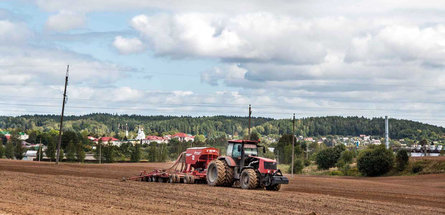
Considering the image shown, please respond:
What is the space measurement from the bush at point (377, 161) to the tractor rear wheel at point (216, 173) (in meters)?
50.5

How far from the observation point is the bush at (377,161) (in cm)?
7994

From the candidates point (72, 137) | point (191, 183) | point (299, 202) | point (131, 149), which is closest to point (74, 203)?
point (299, 202)

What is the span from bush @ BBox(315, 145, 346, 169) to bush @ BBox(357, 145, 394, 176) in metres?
19.8

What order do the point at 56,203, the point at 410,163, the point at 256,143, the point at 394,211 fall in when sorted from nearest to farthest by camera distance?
the point at 56,203 < the point at 394,211 < the point at 256,143 < the point at 410,163

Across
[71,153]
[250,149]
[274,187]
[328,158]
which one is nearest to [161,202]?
[274,187]

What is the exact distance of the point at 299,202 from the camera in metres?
26.0

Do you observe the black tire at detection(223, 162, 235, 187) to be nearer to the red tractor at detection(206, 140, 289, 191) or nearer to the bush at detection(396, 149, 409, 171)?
the red tractor at detection(206, 140, 289, 191)

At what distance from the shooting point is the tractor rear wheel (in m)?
33.2

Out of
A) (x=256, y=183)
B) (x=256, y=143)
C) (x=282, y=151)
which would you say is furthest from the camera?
(x=282, y=151)

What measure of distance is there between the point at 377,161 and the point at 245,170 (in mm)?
51460

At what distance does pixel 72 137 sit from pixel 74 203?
4559 inches

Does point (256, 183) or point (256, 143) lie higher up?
point (256, 143)

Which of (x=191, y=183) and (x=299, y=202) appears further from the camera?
(x=191, y=183)

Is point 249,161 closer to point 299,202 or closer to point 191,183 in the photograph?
point 191,183
